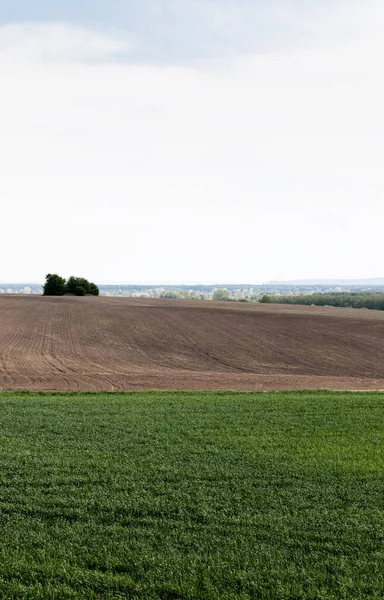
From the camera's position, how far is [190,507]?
974cm

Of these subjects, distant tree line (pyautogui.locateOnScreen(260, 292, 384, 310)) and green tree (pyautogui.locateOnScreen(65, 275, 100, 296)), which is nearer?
green tree (pyautogui.locateOnScreen(65, 275, 100, 296))

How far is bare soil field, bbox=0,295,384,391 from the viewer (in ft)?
89.5

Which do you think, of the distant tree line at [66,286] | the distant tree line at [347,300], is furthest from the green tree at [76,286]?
the distant tree line at [347,300]

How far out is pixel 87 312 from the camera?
54594 mm

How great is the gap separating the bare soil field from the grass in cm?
1021

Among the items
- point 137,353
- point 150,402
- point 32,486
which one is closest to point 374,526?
point 32,486

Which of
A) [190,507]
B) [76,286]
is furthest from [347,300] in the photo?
[190,507]

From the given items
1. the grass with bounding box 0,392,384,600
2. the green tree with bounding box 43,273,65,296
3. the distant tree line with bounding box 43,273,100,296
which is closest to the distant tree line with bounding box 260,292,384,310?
the distant tree line with bounding box 43,273,100,296

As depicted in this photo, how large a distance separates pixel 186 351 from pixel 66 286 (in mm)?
59651

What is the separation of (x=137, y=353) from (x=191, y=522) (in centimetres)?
2662

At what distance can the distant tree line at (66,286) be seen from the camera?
90.5 metres

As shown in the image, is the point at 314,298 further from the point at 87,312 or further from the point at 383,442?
the point at 383,442

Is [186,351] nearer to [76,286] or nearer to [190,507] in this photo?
[190,507]

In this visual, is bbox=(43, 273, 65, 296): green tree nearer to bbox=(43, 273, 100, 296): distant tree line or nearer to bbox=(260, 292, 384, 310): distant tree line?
bbox=(43, 273, 100, 296): distant tree line
